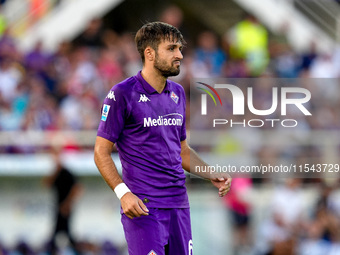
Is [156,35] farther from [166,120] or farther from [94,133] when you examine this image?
[94,133]

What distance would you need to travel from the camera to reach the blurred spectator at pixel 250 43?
591 inches

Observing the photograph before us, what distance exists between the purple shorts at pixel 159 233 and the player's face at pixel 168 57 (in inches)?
42.8

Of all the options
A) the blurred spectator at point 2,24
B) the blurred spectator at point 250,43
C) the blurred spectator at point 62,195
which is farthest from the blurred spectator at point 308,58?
the blurred spectator at point 2,24

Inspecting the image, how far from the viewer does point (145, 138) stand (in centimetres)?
577

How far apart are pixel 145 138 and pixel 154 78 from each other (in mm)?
489

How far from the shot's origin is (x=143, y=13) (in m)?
18.7

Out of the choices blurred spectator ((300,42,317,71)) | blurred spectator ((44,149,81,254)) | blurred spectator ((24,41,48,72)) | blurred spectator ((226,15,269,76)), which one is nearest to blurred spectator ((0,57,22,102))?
blurred spectator ((24,41,48,72))

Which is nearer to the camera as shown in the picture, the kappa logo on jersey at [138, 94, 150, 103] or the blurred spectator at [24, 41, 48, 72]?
the kappa logo on jersey at [138, 94, 150, 103]

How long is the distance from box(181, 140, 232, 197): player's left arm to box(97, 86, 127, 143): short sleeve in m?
0.78

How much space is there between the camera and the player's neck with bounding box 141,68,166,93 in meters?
5.88

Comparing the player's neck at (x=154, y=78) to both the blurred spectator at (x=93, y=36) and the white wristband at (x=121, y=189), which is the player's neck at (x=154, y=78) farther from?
the blurred spectator at (x=93, y=36)

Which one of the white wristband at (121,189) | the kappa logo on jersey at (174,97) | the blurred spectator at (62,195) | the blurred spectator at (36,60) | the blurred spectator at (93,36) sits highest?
the blurred spectator at (93,36)

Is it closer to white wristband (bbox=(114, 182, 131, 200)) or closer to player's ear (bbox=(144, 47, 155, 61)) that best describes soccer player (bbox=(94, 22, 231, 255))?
player's ear (bbox=(144, 47, 155, 61))

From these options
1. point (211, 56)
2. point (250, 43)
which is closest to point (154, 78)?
point (211, 56)
